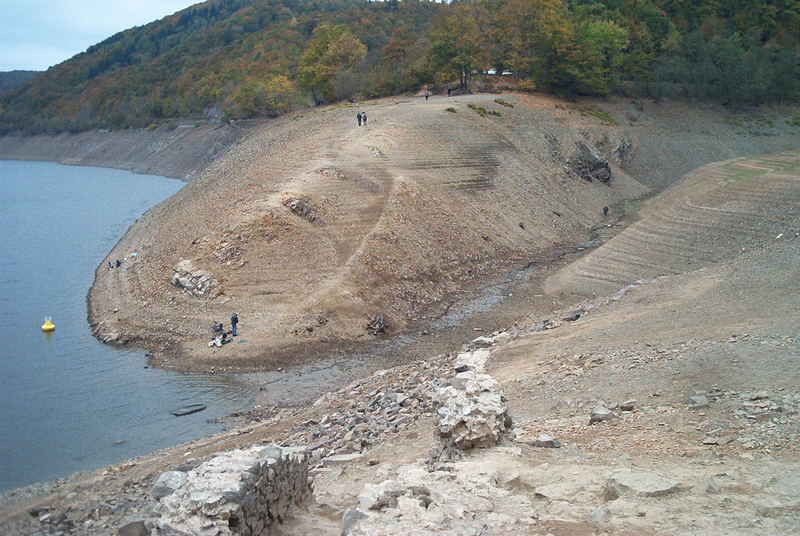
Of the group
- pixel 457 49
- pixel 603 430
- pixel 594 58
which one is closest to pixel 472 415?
pixel 603 430

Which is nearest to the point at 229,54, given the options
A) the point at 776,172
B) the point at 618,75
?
the point at 618,75

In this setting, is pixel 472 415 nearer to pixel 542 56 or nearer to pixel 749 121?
pixel 542 56

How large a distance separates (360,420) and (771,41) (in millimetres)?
78930

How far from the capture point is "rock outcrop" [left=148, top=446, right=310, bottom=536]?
→ 29.2 ft

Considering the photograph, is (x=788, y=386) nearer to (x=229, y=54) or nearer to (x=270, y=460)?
(x=270, y=460)

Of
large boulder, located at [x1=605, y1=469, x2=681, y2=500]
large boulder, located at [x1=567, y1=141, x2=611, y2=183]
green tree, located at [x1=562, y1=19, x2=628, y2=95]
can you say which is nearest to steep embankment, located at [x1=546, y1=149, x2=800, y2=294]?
large boulder, located at [x1=567, y1=141, x2=611, y2=183]

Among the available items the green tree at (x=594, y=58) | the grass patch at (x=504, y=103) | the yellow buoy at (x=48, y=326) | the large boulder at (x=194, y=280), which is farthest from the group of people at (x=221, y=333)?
the green tree at (x=594, y=58)

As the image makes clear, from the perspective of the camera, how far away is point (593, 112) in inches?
2482

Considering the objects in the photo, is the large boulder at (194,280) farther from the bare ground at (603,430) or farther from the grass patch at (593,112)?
the grass patch at (593,112)

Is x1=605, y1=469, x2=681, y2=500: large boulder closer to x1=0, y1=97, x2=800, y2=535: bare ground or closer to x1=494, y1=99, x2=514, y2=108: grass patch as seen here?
x1=0, y1=97, x2=800, y2=535: bare ground

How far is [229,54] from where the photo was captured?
421 ft

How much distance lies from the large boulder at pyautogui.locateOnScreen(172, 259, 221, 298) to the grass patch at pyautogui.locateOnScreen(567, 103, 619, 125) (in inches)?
1636

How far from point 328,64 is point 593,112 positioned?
94.4 ft

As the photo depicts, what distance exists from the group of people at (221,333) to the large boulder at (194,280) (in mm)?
3023
